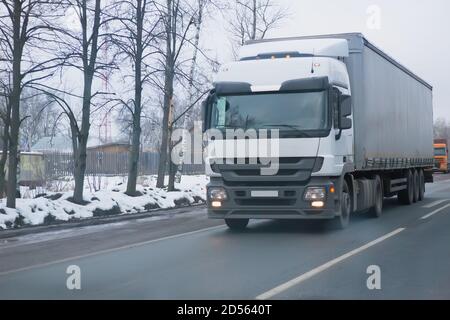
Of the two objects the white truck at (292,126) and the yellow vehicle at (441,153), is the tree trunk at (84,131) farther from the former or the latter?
the yellow vehicle at (441,153)

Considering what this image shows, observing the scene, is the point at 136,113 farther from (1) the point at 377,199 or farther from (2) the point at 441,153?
(2) the point at 441,153

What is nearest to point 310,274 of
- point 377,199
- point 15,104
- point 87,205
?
point 377,199

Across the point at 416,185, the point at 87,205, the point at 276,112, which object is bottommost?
the point at 87,205

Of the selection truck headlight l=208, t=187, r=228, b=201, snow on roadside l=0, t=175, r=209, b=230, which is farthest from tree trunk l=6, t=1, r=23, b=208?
truck headlight l=208, t=187, r=228, b=201

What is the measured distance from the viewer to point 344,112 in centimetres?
1140

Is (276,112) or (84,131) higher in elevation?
(84,131)

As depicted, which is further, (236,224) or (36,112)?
(36,112)

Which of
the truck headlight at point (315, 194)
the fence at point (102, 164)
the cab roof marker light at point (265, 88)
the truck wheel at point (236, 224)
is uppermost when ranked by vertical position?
the cab roof marker light at point (265, 88)

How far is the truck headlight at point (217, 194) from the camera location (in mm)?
11602

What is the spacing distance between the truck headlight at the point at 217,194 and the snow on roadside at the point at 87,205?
563cm

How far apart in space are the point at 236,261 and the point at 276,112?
3639 mm

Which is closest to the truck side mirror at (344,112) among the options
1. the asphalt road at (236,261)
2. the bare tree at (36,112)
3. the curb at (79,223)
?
the asphalt road at (236,261)

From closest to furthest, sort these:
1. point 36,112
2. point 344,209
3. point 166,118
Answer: point 344,209 < point 166,118 < point 36,112

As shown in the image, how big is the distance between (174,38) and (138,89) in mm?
3452
